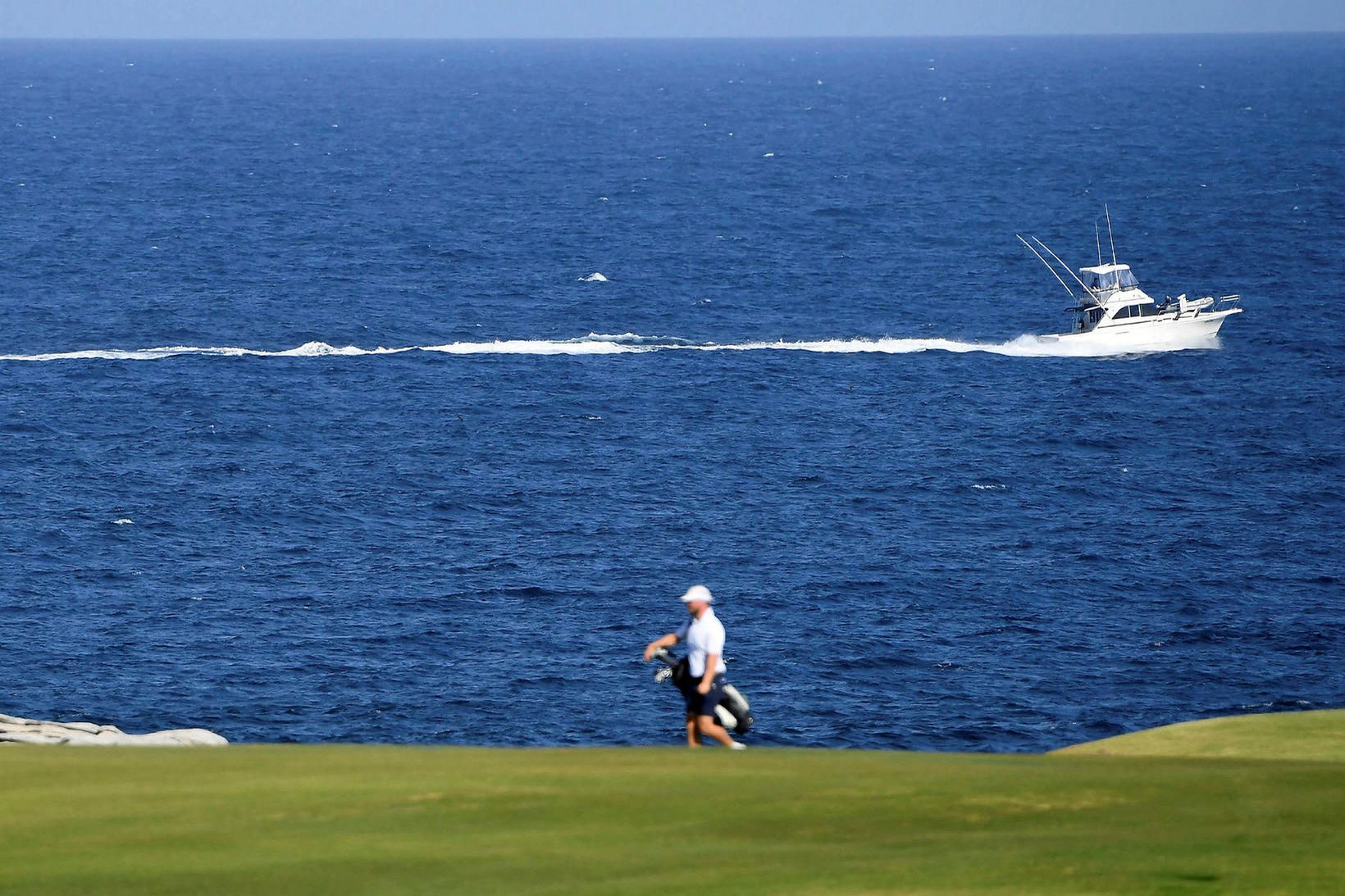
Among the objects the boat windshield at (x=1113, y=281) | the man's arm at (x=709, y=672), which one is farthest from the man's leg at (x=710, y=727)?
the boat windshield at (x=1113, y=281)

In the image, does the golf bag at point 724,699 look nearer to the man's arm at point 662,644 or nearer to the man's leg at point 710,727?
the man's leg at point 710,727

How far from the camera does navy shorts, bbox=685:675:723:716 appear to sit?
28453 millimetres

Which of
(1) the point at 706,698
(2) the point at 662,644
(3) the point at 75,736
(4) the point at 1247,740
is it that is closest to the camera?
(2) the point at 662,644

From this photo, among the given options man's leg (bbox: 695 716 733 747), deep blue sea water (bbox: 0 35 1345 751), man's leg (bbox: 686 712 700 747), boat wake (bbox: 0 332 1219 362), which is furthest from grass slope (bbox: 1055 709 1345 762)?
boat wake (bbox: 0 332 1219 362)

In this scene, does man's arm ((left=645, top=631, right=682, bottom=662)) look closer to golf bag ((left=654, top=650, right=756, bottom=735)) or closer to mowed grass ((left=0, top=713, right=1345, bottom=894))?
golf bag ((left=654, top=650, right=756, bottom=735))

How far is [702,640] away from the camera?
28.0 metres

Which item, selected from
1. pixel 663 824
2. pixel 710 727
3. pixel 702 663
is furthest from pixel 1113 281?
pixel 663 824

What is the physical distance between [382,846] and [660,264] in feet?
489

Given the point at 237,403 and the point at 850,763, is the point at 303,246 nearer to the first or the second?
the point at 237,403

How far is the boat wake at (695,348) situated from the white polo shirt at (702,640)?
3905 inches

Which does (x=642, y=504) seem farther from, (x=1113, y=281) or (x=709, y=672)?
(x=709, y=672)

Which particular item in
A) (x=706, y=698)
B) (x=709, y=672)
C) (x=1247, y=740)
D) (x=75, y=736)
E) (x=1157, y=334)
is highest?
(x=709, y=672)

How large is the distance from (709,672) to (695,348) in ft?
335

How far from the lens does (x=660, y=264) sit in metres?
167
